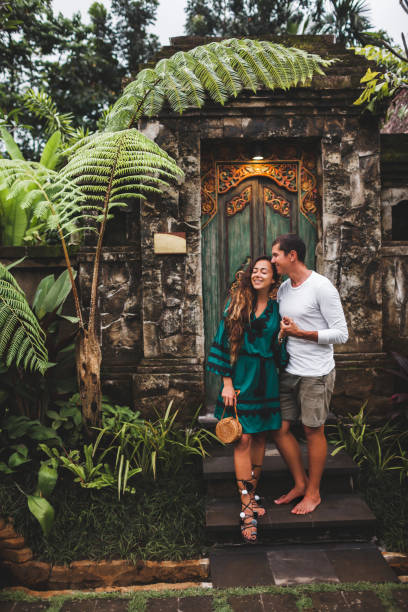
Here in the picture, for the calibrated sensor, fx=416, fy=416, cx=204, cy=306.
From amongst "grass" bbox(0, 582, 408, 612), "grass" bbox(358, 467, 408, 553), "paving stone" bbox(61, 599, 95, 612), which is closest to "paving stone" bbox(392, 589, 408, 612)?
"grass" bbox(0, 582, 408, 612)

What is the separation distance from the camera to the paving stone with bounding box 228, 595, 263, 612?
2.45m

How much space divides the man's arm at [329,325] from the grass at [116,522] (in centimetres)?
158

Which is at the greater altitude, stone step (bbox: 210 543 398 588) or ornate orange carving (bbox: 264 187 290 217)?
ornate orange carving (bbox: 264 187 290 217)

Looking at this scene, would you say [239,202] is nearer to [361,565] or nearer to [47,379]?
[47,379]

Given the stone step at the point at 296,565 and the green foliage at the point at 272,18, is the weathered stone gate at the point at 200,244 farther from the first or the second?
the green foliage at the point at 272,18

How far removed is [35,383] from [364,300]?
326 centimetres

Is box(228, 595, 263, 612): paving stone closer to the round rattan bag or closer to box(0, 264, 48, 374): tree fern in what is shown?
the round rattan bag

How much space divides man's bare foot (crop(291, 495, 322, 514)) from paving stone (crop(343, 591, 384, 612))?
591 mm

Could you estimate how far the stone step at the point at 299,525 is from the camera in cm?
297

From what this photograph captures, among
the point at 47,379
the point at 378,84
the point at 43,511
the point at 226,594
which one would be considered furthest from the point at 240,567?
the point at 378,84

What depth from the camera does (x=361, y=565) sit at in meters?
2.77

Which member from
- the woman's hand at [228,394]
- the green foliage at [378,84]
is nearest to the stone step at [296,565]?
the woman's hand at [228,394]

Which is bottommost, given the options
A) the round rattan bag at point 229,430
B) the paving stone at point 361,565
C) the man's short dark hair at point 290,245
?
the paving stone at point 361,565

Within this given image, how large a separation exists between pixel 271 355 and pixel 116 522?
1.67 meters
